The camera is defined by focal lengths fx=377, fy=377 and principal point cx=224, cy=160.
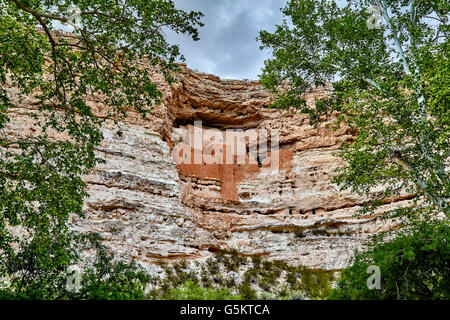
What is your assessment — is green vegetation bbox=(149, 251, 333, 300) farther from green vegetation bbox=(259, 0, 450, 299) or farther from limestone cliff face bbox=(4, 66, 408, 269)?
green vegetation bbox=(259, 0, 450, 299)

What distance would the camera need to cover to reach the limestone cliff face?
15.2 metres

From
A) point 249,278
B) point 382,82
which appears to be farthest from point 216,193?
point 382,82

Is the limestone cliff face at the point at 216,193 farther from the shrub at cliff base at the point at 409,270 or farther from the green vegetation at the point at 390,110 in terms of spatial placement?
the shrub at cliff base at the point at 409,270

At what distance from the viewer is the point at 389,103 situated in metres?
9.27

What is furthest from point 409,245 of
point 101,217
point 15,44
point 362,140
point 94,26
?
point 101,217

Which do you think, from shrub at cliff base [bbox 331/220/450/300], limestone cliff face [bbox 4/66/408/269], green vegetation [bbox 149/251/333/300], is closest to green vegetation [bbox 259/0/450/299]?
shrub at cliff base [bbox 331/220/450/300]

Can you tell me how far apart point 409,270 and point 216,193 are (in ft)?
44.4

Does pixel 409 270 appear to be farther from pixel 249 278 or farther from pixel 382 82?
pixel 249 278

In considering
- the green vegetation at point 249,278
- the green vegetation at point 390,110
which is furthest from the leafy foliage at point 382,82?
the green vegetation at point 249,278

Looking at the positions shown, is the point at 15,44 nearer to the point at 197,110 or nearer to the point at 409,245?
the point at 409,245

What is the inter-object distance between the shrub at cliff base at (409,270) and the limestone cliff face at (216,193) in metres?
8.34

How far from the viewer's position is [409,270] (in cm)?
750

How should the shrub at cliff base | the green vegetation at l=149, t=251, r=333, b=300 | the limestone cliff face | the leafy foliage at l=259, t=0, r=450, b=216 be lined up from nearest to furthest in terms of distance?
the shrub at cliff base < the leafy foliage at l=259, t=0, r=450, b=216 < the green vegetation at l=149, t=251, r=333, b=300 < the limestone cliff face

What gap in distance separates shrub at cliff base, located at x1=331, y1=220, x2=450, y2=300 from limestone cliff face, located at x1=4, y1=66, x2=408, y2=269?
8338 millimetres
